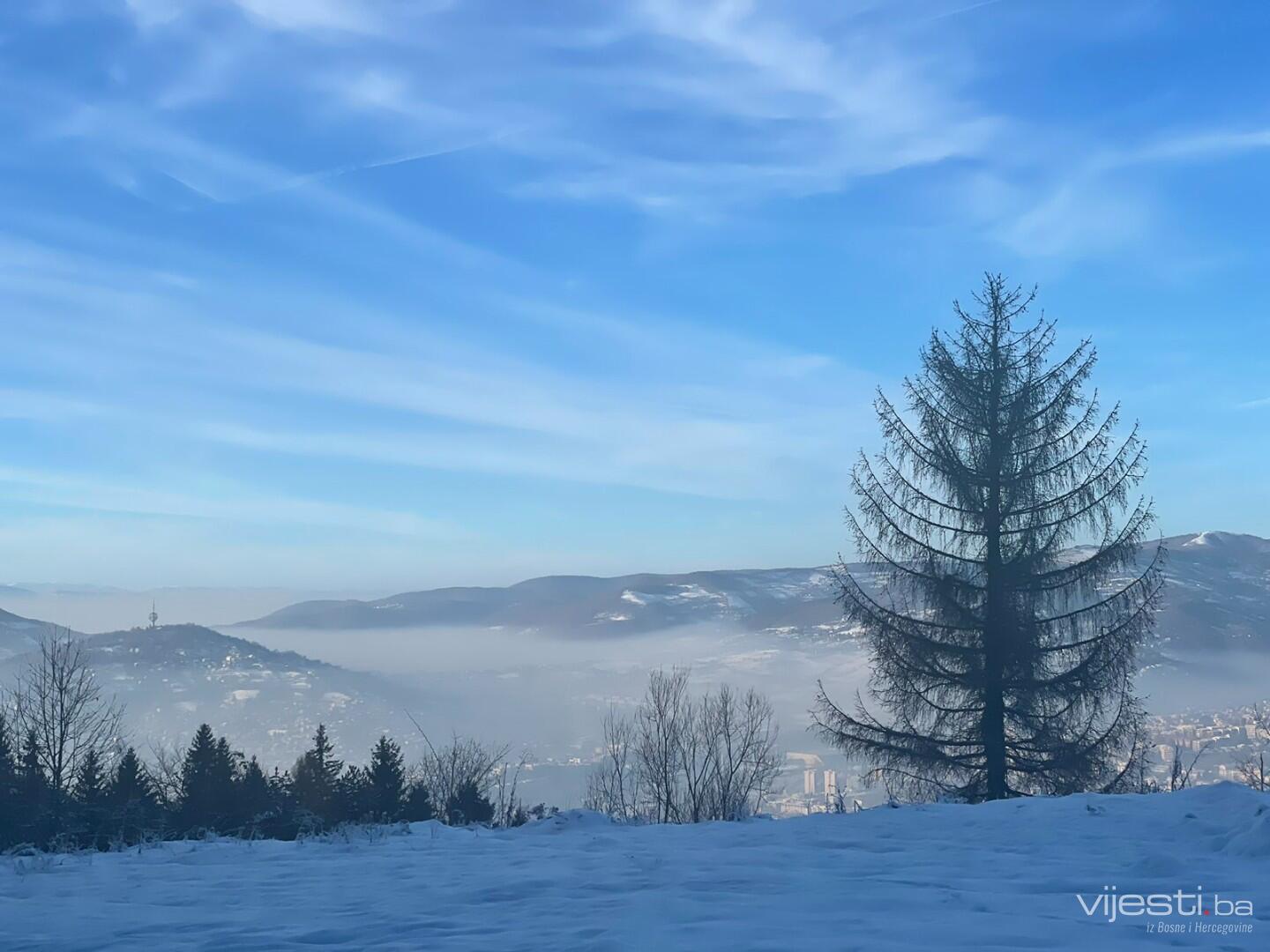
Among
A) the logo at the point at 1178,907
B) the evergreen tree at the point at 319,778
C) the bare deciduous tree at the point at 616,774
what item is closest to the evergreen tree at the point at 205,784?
the evergreen tree at the point at 319,778

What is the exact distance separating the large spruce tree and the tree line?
703 cm

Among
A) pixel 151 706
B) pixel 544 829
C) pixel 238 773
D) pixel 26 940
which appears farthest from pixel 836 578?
pixel 151 706

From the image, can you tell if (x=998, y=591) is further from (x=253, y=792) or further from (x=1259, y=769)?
(x=253, y=792)

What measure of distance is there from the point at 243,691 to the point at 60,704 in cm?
10464

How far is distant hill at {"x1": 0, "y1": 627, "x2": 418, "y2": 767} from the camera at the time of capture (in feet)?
372

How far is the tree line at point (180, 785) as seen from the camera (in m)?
12.9

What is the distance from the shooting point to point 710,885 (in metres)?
6.04

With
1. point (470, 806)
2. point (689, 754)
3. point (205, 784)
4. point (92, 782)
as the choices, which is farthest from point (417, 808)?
point (92, 782)

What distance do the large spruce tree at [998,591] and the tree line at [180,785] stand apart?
23.1 ft

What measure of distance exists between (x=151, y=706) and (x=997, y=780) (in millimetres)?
121885

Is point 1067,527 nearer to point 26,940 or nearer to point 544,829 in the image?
point 544,829

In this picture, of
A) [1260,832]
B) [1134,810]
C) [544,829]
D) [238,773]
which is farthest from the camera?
[238,773]

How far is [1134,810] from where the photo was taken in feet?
26.6

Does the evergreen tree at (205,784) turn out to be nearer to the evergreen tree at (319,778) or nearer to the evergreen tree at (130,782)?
the evergreen tree at (130,782)
